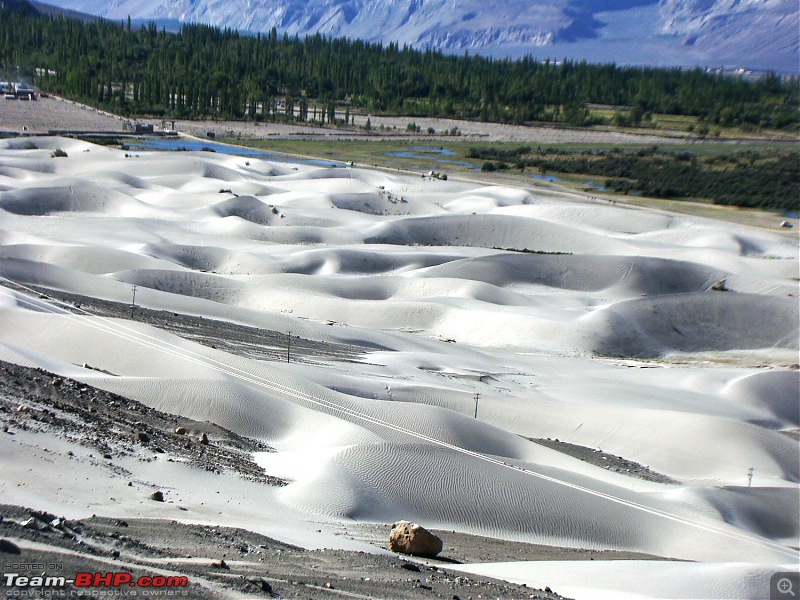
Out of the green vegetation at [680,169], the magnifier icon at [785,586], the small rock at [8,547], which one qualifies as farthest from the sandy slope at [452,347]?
the green vegetation at [680,169]

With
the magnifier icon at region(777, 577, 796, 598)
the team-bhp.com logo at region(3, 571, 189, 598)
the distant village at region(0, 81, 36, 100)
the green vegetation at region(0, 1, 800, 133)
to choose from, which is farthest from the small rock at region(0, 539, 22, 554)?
the distant village at region(0, 81, 36, 100)

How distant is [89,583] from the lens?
8.38 m

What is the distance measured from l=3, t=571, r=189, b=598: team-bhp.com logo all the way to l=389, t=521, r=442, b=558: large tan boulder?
3922 millimetres

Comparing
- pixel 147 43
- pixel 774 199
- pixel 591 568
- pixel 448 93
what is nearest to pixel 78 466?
pixel 591 568

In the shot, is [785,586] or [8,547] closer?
[8,547]

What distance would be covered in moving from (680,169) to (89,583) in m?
75.6

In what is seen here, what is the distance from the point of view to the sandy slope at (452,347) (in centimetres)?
1558

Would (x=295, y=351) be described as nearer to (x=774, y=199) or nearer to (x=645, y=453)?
(x=645, y=453)

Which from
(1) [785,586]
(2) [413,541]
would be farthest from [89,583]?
(1) [785,586]

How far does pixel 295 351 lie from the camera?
84.7 feet

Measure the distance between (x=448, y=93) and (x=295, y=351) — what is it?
107 m

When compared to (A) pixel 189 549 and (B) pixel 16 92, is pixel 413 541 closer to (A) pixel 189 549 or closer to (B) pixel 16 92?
(A) pixel 189 549

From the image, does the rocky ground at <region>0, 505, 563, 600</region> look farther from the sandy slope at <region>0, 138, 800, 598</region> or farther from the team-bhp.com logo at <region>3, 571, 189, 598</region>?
the sandy slope at <region>0, 138, 800, 598</region>

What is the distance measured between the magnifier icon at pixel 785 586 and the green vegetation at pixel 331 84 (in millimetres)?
94529
